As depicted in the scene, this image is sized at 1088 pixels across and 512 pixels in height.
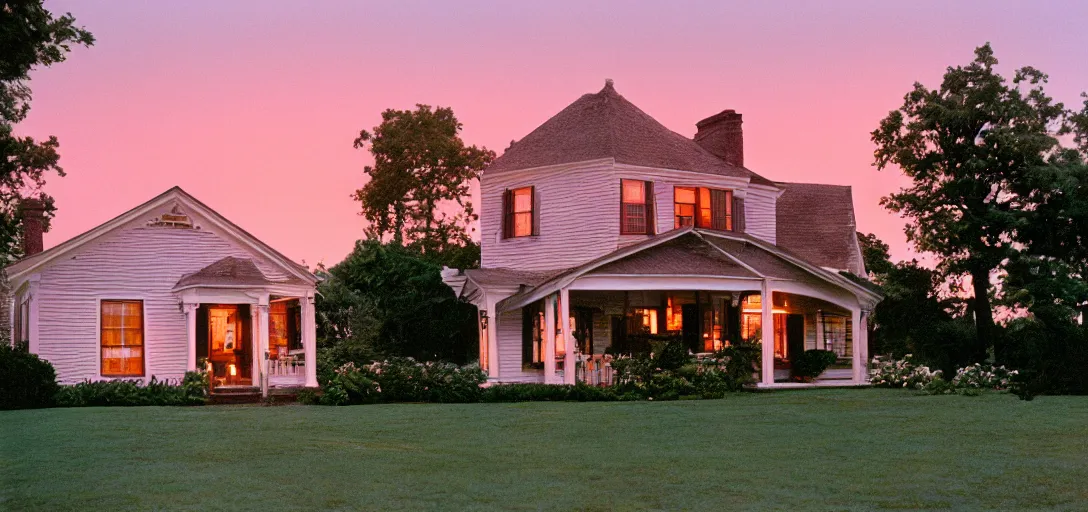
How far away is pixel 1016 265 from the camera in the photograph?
32562 mm

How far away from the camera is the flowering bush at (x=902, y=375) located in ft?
91.2

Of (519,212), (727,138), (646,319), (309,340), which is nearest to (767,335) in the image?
(646,319)

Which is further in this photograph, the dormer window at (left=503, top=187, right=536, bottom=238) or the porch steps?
the dormer window at (left=503, top=187, right=536, bottom=238)

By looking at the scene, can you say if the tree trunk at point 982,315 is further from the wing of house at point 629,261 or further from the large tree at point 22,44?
the large tree at point 22,44

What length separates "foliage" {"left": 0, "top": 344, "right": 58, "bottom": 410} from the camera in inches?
901

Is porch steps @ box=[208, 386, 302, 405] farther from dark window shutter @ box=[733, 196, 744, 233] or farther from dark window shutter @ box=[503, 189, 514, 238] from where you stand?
dark window shutter @ box=[733, 196, 744, 233]

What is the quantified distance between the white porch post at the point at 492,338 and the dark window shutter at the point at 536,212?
3.19 metres

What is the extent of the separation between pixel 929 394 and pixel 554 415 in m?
10.3

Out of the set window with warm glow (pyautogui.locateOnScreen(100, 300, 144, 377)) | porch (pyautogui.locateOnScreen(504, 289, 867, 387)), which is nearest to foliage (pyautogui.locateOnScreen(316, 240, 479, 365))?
porch (pyautogui.locateOnScreen(504, 289, 867, 387))

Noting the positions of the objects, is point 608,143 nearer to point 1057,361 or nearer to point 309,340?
point 309,340

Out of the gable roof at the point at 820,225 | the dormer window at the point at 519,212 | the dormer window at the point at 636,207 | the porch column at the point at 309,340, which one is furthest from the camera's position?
the gable roof at the point at 820,225

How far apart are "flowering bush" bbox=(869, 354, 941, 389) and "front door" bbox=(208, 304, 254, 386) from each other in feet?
52.1

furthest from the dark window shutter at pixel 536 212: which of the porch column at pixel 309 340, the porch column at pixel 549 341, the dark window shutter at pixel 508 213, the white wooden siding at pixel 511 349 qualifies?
the porch column at pixel 309 340

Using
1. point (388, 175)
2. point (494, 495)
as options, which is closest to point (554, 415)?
point (494, 495)
